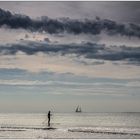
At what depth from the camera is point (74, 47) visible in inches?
422

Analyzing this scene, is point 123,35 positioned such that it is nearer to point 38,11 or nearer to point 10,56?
point 38,11

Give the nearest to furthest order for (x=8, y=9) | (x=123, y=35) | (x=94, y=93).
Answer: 1. (x=8, y=9)
2. (x=123, y=35)
3. (x=94, y=93)

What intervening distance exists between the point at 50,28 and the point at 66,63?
1087 mm

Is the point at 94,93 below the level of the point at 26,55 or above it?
below

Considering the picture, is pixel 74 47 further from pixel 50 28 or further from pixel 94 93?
pixel 94 93

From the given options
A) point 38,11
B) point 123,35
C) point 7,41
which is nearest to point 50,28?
point 38,11

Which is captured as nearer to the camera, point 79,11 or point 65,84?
point 79,11

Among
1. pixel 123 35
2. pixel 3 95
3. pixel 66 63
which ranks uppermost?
pixel 123 35

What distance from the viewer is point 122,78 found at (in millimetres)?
10969

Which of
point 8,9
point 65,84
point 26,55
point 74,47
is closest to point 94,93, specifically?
point 65,84

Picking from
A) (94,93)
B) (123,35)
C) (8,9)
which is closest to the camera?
(8,9)

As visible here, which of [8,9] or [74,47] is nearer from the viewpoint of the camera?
[8,9]

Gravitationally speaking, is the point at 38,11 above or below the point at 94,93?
above

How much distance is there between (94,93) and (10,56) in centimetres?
277
